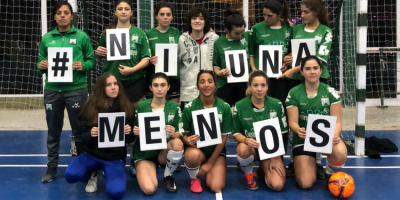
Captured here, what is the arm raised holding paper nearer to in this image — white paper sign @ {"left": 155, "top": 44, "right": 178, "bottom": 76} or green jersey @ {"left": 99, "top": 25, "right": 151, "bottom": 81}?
white paper sign @ {"left": 155, "top": 44, "right": 178, "bottom": 76}

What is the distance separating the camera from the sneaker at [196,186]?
4.72 metres

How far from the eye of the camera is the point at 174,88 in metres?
5.45

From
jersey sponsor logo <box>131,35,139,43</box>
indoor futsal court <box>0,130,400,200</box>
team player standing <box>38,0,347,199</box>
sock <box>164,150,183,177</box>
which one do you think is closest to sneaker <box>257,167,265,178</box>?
indoor futsal court <box>0,130,400,200</box>

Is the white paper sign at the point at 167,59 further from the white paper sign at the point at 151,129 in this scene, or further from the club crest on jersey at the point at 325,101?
the club crest on jersey at the point at 325,101

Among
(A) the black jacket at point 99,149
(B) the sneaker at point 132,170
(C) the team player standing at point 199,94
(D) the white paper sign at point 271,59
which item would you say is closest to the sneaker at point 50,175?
(C) the team player standing at point 199,94

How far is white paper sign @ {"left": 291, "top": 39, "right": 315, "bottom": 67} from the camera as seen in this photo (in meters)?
5.14

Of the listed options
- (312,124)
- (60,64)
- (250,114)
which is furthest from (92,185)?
(312,124)

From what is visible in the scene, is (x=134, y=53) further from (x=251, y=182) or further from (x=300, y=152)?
(x=300, y=152)

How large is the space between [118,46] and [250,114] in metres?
1.55

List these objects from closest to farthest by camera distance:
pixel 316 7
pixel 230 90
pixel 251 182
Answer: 1. pixel 251 182
2. pixel 316 7
3. pixel 230 90

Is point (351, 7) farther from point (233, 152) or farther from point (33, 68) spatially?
point (33, 68)

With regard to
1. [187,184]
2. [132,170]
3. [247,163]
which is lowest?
[187,184]

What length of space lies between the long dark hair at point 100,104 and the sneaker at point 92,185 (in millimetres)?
564

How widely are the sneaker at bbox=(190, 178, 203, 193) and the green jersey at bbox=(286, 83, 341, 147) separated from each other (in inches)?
45.0
